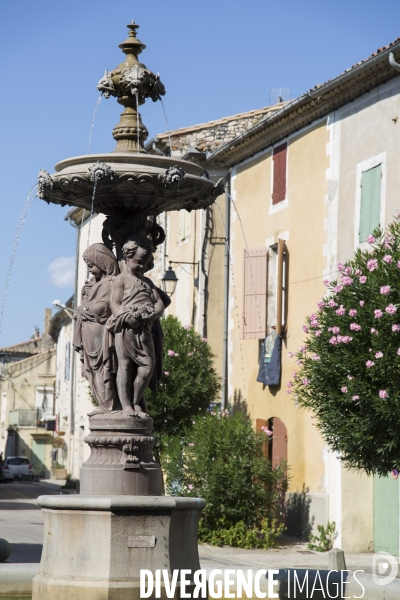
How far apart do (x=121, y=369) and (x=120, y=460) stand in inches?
29.6

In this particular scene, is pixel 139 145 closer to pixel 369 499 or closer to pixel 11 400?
pixel 369 499

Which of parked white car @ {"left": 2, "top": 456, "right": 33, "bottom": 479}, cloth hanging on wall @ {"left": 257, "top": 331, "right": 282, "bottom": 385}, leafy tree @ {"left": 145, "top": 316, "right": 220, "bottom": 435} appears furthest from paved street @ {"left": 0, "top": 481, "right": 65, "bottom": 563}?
parked white car @ {"left": 2, "top": 456, "right": 33, "bottom": 479}

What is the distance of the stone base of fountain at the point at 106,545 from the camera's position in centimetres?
843

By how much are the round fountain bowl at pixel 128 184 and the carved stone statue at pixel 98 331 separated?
47cm

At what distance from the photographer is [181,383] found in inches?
957

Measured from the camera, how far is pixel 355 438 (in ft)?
45.2

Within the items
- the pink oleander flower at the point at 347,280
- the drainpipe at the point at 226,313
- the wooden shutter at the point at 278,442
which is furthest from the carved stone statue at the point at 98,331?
the drainpipe at the point at 226,313

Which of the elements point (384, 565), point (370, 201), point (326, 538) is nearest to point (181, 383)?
point (326, 538)

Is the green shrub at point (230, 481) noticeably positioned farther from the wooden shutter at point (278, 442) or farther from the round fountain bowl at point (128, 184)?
the round fountain bowl at point (128, 184)

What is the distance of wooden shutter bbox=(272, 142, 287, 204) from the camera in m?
23.5

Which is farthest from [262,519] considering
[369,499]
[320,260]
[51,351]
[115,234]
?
[51,351]

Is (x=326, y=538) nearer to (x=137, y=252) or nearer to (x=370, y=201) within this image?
(x=370, y=201)

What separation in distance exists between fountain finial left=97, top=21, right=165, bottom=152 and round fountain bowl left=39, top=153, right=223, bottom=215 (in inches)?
22.5

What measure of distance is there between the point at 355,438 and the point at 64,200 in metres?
5.43
